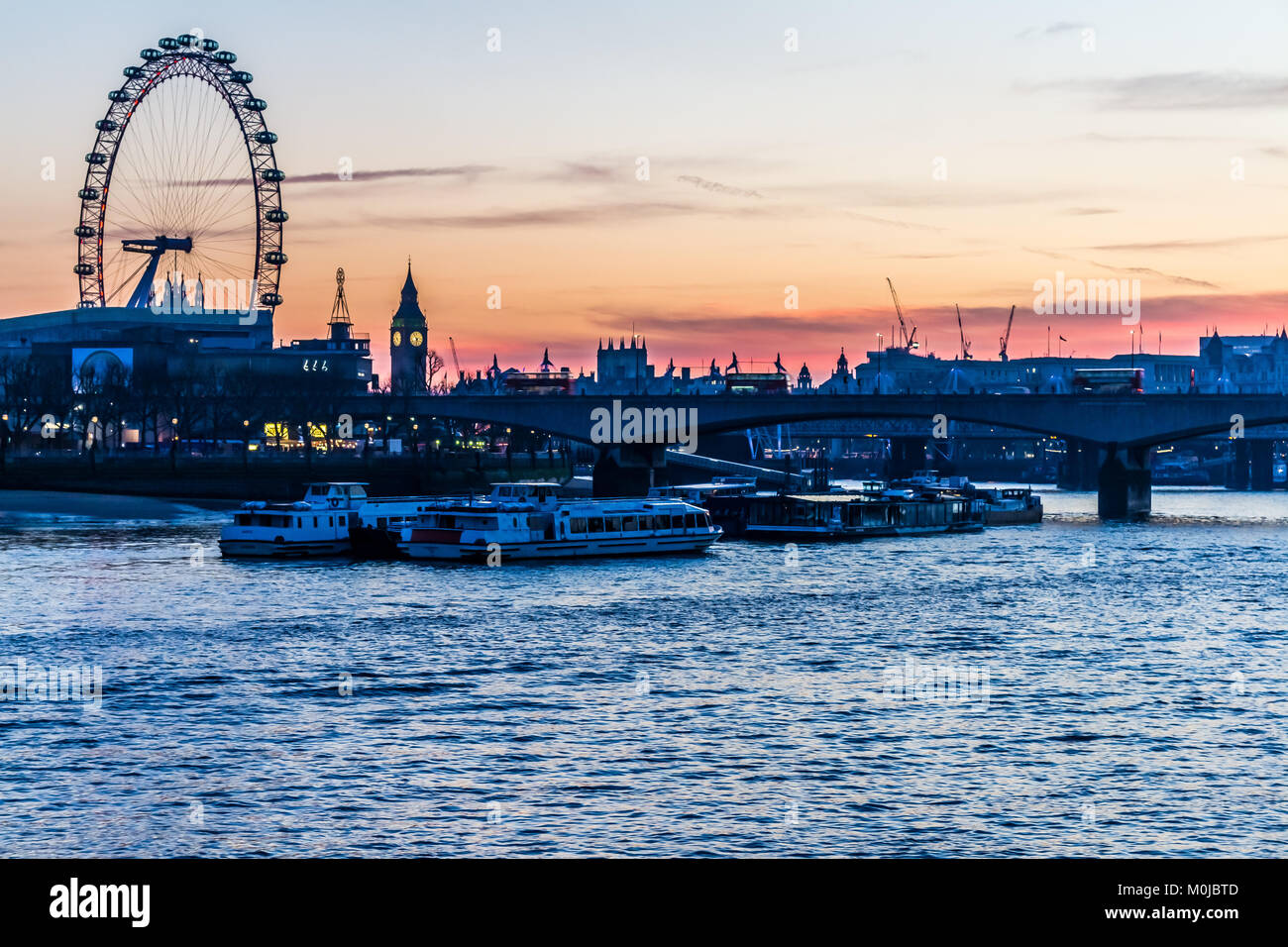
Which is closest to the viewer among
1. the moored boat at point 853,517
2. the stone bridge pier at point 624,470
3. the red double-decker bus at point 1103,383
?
the moored boat at point 853,517

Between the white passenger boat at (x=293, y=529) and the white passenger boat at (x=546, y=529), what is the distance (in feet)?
13.4

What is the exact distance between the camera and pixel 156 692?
40.5m

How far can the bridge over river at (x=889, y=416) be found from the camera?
133 metres

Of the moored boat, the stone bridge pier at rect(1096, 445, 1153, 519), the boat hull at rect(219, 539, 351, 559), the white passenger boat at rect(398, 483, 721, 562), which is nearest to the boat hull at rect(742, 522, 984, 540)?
the moored boat

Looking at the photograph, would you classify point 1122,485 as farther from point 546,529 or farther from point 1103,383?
point 546,529

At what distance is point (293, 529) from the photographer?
3376 inches

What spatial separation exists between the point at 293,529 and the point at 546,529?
1354 cm

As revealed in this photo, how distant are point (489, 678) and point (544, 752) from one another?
1066cm

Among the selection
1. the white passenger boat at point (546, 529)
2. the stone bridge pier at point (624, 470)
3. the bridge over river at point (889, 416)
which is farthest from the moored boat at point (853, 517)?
the stone bridge pier at point (624, 470)

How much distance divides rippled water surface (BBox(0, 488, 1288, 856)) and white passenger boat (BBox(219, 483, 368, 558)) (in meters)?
9.63

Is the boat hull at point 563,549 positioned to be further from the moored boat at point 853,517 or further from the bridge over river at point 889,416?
the bridge over river at point 889,416

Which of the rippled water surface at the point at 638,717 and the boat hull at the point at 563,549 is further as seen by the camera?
the boat hull at the point at 563,549

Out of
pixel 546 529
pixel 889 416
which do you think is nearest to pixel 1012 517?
pixel 889 416

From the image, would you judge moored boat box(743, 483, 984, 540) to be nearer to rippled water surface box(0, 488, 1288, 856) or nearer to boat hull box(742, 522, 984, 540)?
boat hull box(742, 522, 984, 540)
